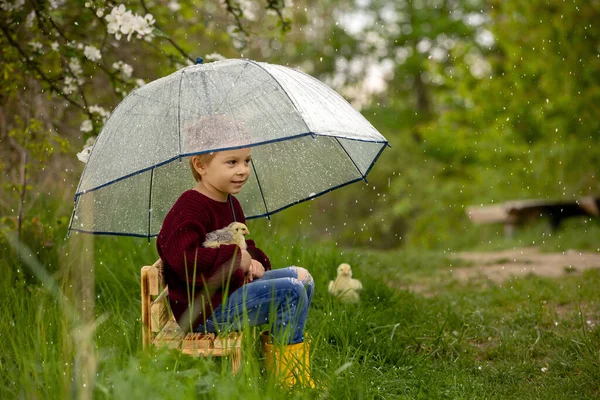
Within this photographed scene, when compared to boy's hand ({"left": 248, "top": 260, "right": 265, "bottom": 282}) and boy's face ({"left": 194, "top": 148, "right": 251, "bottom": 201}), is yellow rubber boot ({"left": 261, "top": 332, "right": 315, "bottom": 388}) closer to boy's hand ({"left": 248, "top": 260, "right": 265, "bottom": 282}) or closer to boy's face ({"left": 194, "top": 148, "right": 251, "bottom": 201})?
boy's hand ({"left": 248, "top": 260, "right": 265, "bottom": 282})

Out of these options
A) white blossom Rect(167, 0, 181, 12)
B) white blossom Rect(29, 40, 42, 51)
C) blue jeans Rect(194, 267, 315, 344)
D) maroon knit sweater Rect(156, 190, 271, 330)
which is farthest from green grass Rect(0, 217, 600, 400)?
white blossom Rect(167, 0, 181, 12)

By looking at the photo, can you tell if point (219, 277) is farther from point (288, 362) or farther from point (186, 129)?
point (186, 129)

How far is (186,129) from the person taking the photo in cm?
302

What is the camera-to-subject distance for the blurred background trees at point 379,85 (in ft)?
15.8

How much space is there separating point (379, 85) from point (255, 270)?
1871 cm

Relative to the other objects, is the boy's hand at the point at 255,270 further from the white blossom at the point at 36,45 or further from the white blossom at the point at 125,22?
the white blossom at the point at 36,45

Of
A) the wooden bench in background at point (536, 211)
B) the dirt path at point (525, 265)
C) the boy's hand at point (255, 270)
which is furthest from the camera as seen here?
the wooden bench in background at point (536, 211)

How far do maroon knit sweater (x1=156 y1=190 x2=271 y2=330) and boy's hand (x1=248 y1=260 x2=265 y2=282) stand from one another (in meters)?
0.07

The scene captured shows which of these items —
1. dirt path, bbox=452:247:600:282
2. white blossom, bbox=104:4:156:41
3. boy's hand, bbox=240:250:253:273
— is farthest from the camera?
dirt path, bbox=452:247:600:282

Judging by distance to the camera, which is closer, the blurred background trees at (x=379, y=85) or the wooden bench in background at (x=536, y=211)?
the blurred background trees at (x=379, y=85)

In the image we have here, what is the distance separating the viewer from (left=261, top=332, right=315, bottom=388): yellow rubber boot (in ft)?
9.73

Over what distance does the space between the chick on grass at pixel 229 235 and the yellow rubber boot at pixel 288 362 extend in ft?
1.58

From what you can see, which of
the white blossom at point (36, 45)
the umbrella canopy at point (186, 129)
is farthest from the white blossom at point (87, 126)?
the umbrella canopy at point (186, 129)

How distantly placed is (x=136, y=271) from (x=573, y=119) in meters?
8.75
